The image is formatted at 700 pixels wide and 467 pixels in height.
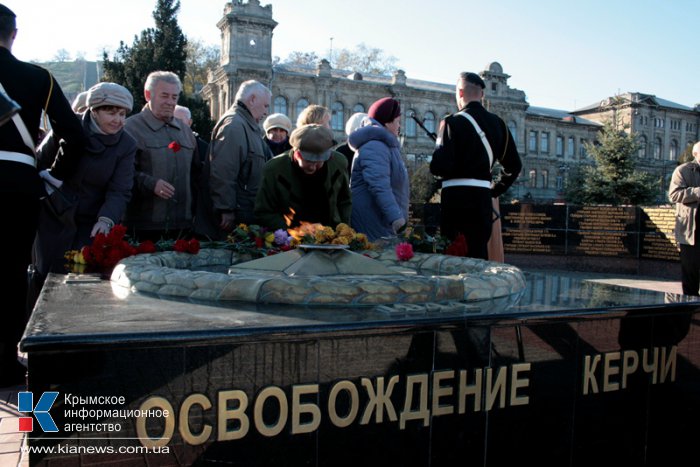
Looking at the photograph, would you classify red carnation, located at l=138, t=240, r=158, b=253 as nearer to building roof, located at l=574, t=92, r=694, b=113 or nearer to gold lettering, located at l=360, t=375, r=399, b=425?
gold lettering, located at l=360, t=375, r=399, b=425

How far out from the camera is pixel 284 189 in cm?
Answer: 386

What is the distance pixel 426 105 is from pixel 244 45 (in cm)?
1874

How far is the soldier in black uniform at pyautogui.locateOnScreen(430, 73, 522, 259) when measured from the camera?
4820 mm

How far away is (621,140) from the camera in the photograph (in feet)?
84.8

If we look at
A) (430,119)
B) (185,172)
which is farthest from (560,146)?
(185,172)

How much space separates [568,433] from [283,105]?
5022 centimetres

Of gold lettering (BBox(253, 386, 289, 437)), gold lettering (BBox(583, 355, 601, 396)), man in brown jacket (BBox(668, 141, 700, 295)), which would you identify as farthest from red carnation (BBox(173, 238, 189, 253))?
man in brown jacket (BBox(668, 141, 700, 295))

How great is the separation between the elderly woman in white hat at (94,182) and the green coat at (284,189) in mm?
954

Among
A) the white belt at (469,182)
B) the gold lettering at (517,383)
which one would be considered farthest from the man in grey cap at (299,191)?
the gold lettering at (517,383)

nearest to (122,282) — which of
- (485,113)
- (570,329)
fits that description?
(570,329)

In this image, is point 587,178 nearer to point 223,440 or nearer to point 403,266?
point 403,266

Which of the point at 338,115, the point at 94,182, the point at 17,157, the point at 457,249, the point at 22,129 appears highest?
the point at 338,115

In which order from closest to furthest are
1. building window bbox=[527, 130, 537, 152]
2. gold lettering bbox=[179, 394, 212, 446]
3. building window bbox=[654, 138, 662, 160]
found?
gold lettering bbox=[179, 394, 212, 446] < building window bbox=[527, 130, 537, 152] < building window bbox=[654, 138, 662, 160]

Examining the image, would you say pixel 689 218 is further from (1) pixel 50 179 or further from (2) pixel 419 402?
(1) pixel 50 179
